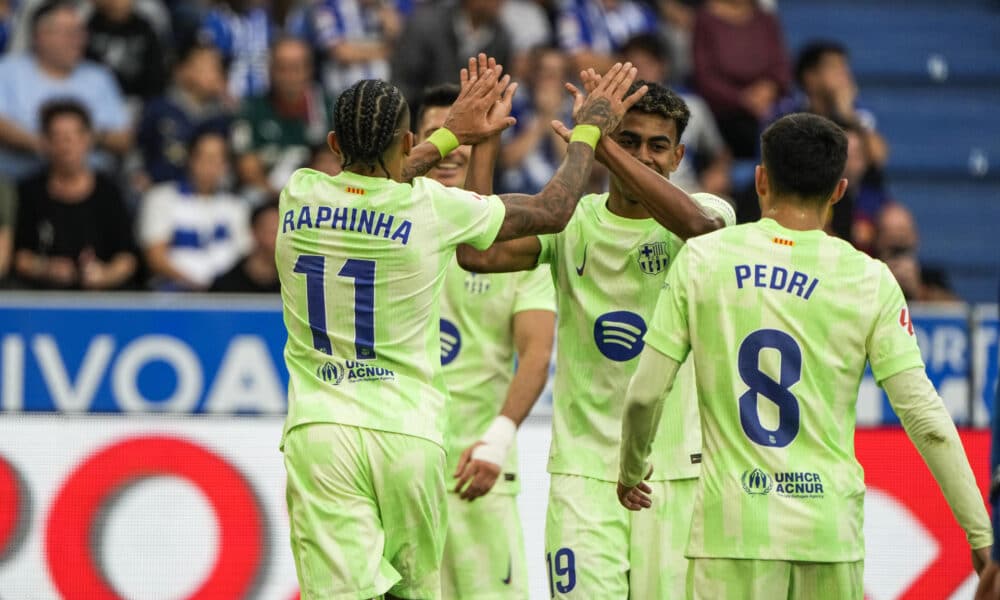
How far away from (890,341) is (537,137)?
27.8 ft

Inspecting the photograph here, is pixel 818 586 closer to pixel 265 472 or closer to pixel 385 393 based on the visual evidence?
pixel 385 393

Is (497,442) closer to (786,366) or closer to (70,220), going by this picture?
(786,366)

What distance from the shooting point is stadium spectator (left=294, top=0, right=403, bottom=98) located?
1406cm

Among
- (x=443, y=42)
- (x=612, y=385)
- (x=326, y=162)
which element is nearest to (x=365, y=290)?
→ (x=612, y=385)

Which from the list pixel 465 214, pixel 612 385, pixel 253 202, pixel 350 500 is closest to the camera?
pixel 350 500

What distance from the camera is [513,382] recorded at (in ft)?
23.6

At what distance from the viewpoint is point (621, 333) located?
651cm

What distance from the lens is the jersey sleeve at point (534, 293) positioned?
24.8 feet

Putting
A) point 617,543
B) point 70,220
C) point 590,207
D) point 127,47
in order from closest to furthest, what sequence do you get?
point 617,543
point 590,207
point 70,220
point 127,47

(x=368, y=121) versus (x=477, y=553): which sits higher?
(x=368, y=121)

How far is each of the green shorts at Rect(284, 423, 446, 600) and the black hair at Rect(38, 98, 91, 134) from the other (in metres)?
7.27

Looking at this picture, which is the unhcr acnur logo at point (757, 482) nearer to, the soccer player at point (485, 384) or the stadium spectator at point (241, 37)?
the soccer player at point (485, 384)

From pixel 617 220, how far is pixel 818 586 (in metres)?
1.81

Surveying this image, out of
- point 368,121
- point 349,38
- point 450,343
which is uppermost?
point 349,38
